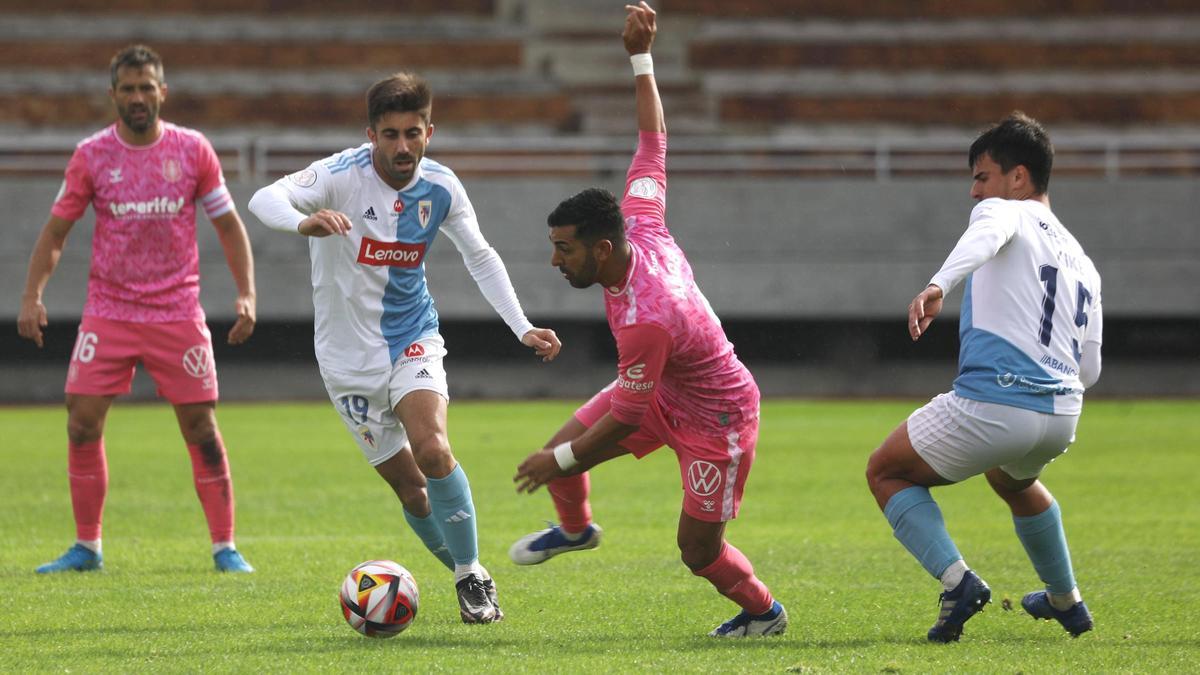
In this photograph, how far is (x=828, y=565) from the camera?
8.01 metres

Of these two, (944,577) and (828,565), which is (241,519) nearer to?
(828,565)

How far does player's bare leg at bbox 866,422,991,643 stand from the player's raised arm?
172 centimetres

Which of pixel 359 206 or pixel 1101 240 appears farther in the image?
pixel 1101 240

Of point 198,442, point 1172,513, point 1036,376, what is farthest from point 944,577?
point 1172,513

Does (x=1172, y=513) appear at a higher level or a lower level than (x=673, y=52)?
lower

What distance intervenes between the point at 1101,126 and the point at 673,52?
8090 millimetres

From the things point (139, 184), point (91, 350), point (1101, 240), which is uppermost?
point (139, 184)

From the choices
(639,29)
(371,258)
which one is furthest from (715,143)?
(371,258)

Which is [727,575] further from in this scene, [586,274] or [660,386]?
[586,274]

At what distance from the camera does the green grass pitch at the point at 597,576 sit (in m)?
5.55

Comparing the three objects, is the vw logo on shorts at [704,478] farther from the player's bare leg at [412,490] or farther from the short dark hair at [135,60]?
the short dark hair at [135,60]

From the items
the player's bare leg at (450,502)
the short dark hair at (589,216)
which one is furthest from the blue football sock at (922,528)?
the player's bare leg at (450,502)

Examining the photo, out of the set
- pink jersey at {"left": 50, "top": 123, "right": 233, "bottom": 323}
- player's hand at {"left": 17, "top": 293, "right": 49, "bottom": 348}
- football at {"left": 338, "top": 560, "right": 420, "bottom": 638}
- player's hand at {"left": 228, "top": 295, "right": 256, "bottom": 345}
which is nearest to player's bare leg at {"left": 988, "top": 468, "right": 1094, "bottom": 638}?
football at {"left": 338, "top": 560, "right": 420, "bottom": 638}

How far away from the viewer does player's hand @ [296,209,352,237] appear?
5.78 meters
